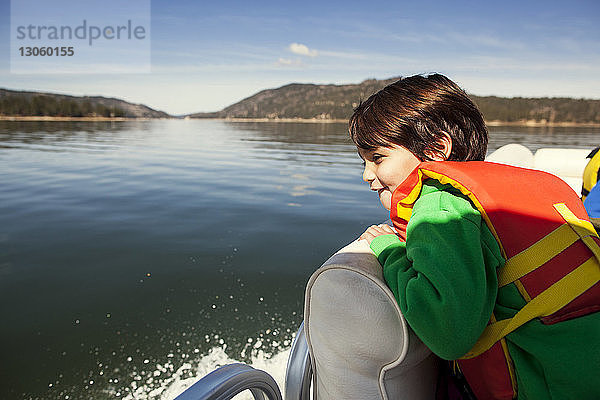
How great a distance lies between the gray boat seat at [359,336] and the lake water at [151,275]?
1.62 metres

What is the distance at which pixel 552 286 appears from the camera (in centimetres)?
88

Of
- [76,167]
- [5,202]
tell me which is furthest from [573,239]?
[76,167]

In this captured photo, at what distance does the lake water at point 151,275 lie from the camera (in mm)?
2537

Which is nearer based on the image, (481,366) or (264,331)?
(481,366)

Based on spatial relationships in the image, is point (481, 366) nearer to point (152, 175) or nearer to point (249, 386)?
point (249, 386)

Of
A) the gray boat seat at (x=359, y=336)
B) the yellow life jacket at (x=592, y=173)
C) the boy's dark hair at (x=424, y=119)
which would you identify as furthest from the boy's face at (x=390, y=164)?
the yellow life jacket at (x=592, y=173)

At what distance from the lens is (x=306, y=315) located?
3.41 feet

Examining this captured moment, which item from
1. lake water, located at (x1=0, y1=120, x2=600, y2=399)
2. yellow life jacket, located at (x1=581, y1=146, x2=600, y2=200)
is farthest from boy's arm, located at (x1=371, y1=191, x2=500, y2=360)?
yellow life jacket, located at (x1=581, y1=146, x2=600, y2=200)

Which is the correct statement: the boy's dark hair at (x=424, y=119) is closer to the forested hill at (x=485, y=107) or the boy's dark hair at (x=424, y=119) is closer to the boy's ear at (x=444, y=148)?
the boy's ear at (x=444, y=148)

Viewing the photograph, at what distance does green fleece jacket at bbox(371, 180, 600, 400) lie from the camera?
2.72ft

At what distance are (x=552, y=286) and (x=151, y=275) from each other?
347 centimetres

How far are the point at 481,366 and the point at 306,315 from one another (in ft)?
1.37

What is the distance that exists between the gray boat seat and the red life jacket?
154 millimetres

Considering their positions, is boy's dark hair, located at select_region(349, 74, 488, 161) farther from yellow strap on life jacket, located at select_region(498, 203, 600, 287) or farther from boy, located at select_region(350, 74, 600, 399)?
yellow strap on life jacket, located at select_region(498, 203, 600, 287)
